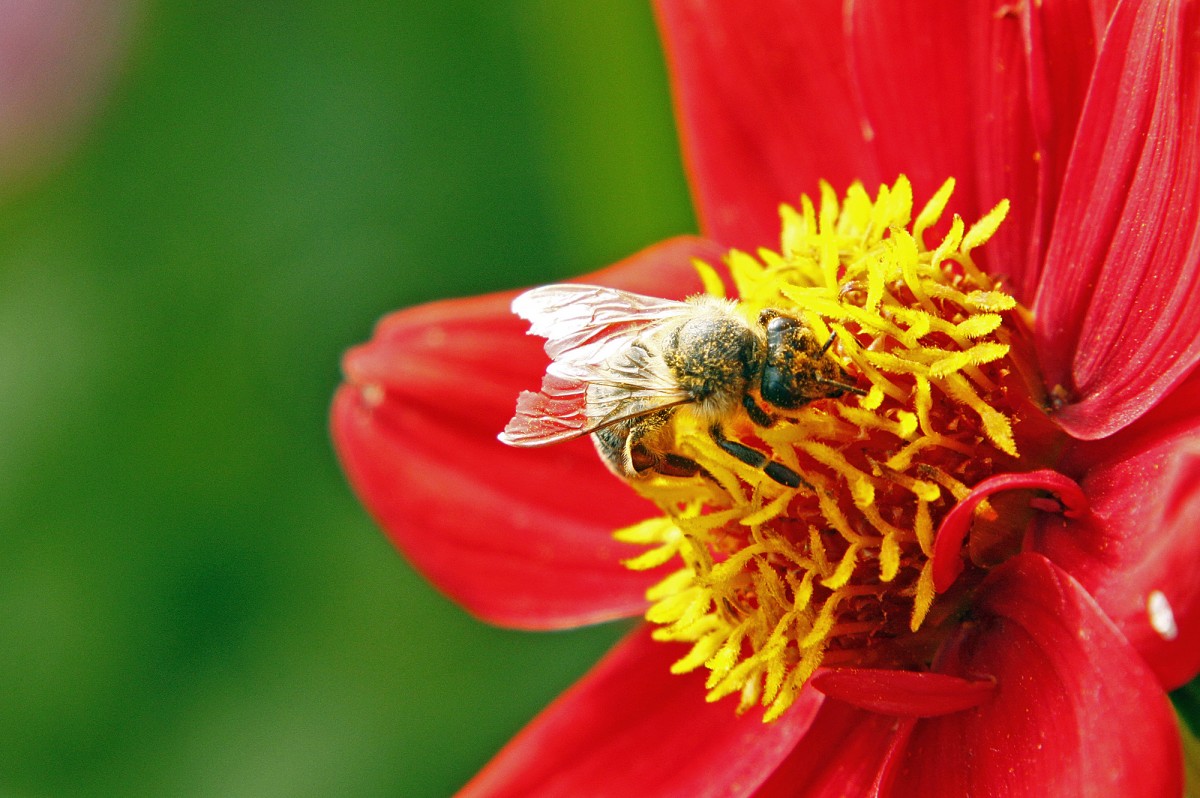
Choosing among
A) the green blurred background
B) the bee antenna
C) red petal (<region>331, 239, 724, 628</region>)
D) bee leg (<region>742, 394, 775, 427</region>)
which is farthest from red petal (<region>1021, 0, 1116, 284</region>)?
the green blurred background

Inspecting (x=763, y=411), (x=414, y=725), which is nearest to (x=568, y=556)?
(x=763, y=411)

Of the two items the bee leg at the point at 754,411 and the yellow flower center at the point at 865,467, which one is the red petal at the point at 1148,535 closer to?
the yellow flower center at the point at 865,467

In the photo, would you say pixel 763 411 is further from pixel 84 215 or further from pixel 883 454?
pixel 84 215

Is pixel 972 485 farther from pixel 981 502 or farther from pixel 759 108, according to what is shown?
pixel 759 108

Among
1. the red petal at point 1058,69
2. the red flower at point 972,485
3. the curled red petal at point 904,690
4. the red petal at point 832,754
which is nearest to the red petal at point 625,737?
the red flower at point 972,485

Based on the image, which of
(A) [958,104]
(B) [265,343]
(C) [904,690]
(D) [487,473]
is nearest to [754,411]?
(C) [904,690]
